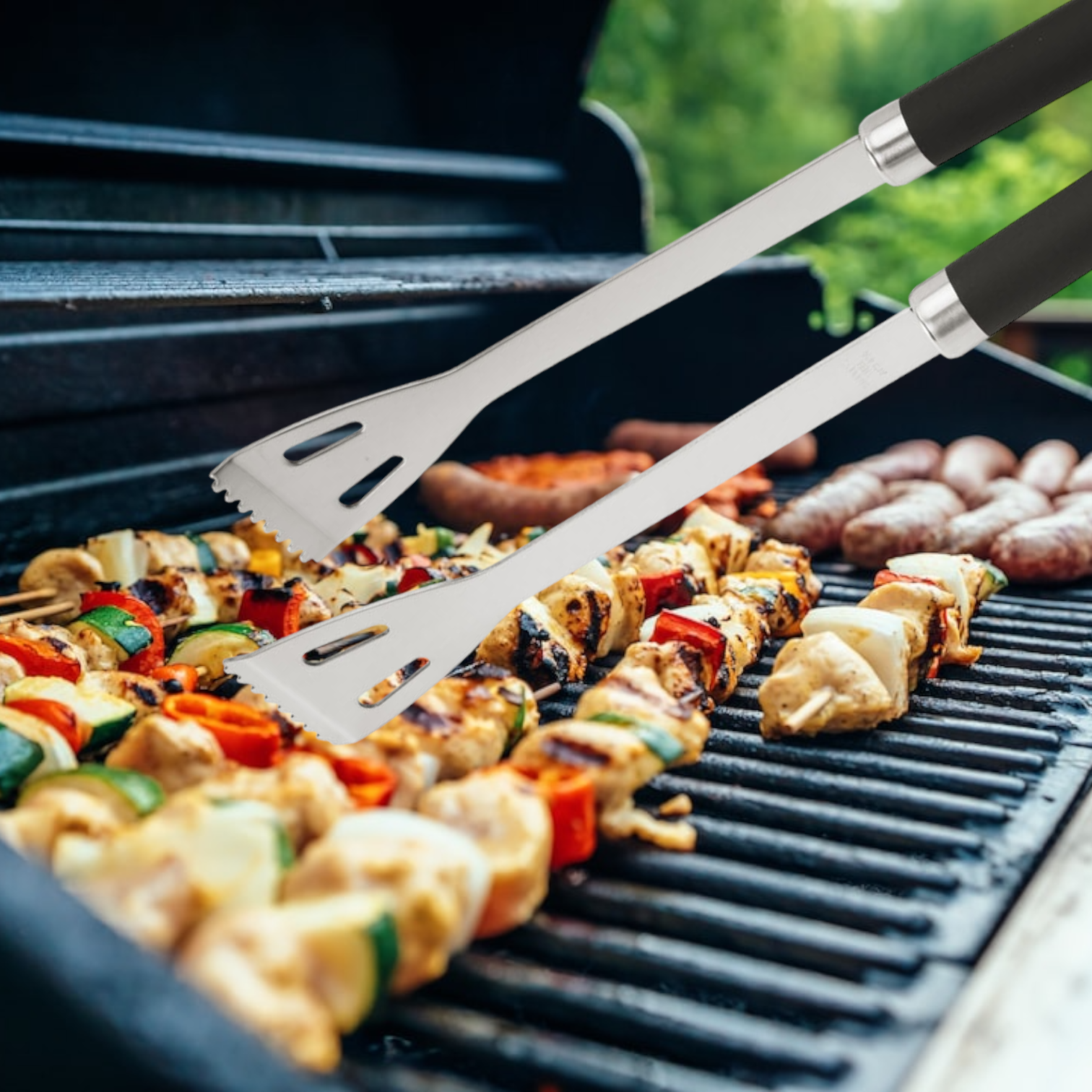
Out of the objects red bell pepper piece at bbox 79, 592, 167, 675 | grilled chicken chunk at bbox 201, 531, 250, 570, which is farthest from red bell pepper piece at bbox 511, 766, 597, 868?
grilled chicken chunk at bbox 201, 531, 250, 570

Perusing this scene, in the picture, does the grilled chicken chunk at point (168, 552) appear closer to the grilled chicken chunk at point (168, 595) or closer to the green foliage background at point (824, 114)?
the grilled chicken chunk at point (168, 595)

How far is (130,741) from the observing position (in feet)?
6.65

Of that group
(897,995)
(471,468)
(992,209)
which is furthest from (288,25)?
(992,209)

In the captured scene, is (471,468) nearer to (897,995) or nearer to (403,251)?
(403,251)

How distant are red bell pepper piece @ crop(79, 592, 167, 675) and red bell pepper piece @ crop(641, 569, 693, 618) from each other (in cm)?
119

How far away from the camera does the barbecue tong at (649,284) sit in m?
2.22

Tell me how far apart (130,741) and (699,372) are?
155 inches

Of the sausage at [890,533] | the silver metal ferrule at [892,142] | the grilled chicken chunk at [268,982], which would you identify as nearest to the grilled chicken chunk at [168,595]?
the grilled chicken chunk at [268,982]

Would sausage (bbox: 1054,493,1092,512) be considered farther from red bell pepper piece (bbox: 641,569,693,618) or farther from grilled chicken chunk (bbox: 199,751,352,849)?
grilled chicken chunk (bbox: 199,751,352,849)

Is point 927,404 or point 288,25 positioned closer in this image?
point 288,25

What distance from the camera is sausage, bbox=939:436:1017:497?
4328 mm

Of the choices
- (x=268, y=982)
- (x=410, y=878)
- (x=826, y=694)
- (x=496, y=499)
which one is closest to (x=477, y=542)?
(x=496, y=499)

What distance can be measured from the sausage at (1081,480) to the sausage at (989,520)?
15 cm

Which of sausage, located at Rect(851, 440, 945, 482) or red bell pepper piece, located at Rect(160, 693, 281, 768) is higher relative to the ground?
sausage, located at Rect(851, 440, 945, 482)
